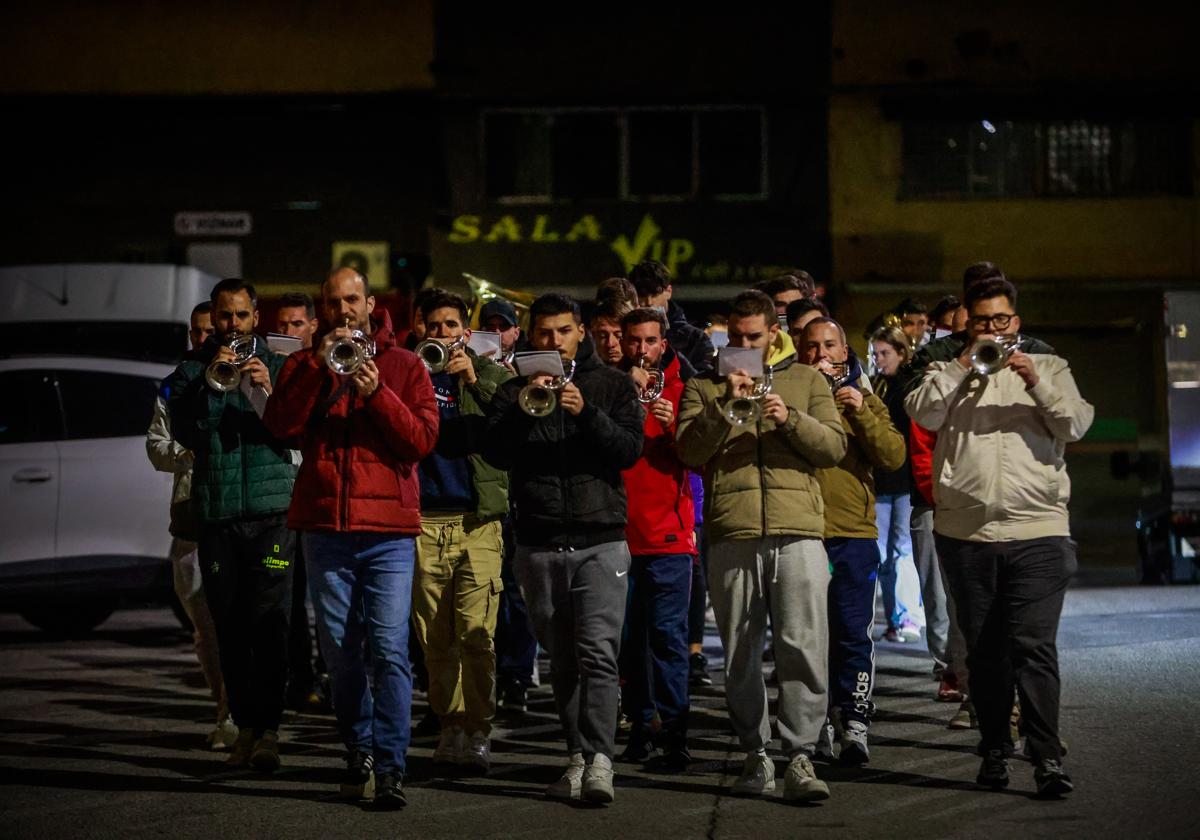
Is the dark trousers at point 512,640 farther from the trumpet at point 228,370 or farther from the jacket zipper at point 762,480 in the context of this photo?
the jacket zipper at point 762,480

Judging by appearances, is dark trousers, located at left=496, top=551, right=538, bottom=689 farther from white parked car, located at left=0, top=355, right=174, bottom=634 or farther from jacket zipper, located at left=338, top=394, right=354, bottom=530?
white parked car, located at left=0, top=355, right=174, bottom=634

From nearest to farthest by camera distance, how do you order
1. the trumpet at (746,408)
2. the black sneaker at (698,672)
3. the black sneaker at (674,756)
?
1. the trumpet at (746,408)
2. the black sneaker at (674,756)
3. the black sneaker at (698,672)

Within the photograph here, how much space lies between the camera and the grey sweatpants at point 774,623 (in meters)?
7.47

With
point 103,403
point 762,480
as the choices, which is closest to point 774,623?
point 762,480

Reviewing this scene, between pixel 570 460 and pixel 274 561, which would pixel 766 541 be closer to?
pixel 570 460

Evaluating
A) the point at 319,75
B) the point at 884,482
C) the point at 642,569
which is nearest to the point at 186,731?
the point at 642,569

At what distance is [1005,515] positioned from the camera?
7520 mm

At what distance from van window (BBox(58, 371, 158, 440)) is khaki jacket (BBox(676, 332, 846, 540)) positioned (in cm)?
688

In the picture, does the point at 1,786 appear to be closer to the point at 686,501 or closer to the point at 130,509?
the point at 686,501

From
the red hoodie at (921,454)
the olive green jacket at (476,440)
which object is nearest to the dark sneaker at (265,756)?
the olive green jacket at (476,440)

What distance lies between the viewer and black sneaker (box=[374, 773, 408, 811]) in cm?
730

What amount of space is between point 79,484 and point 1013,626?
8.04m

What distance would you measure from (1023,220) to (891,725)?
17953 millimetres

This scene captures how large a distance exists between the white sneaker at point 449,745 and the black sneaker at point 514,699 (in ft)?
5.47
